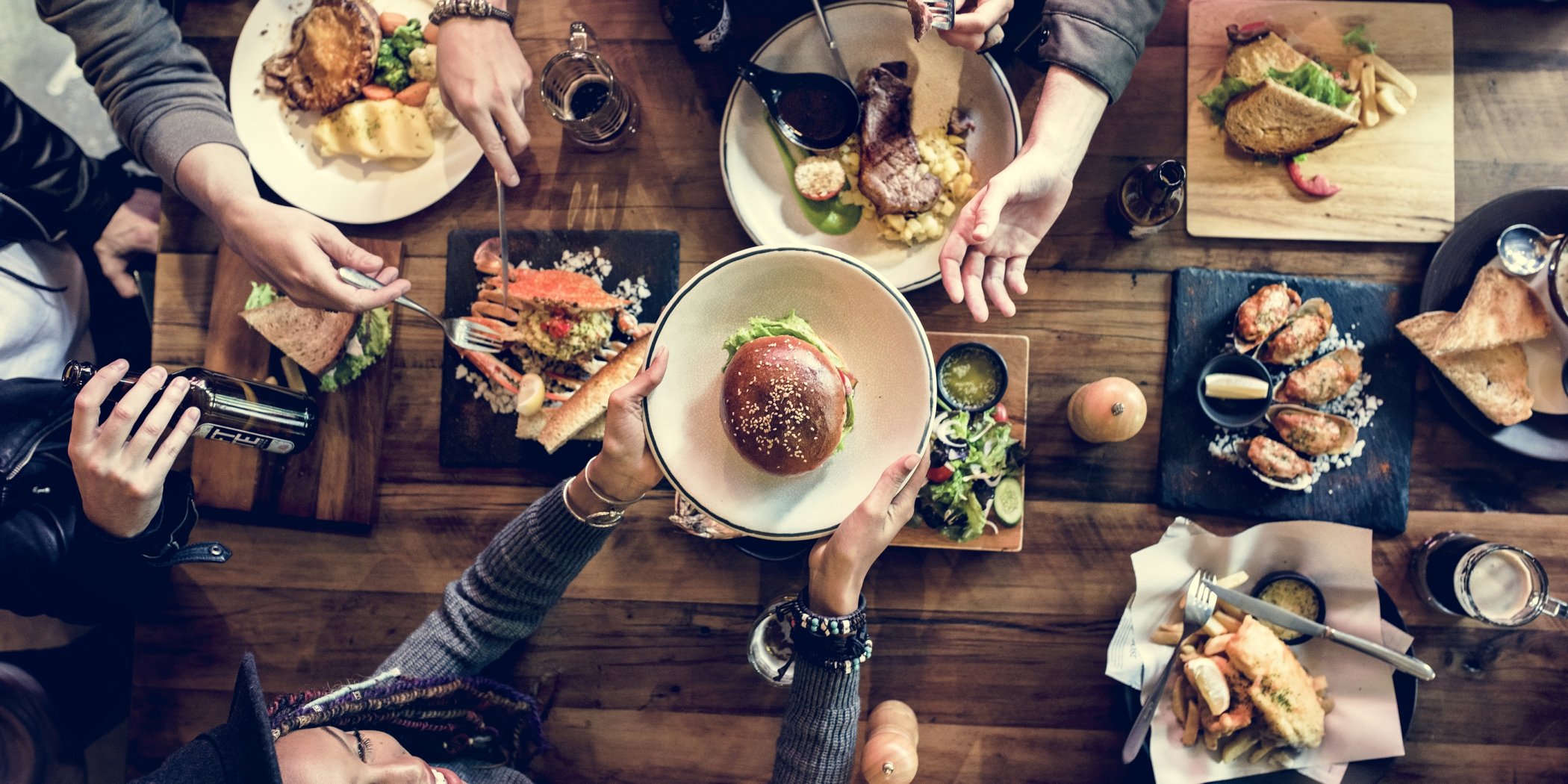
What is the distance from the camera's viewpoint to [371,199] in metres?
2.10

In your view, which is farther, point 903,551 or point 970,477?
point 903,551

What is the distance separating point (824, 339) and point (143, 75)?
187cm

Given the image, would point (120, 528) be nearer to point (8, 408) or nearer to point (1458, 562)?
point (8, 408)

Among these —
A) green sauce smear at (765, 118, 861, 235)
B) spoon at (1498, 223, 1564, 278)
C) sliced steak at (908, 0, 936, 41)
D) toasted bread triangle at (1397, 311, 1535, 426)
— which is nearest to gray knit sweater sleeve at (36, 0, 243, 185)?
green sauce smear at (765, 118, 861, 235)

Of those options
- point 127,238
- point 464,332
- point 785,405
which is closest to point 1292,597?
point 785,405

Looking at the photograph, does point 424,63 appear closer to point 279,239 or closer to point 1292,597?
point 279,239

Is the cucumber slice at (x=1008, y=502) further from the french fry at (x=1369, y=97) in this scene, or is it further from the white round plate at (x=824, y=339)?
the french fry at (x=1369, y=97)

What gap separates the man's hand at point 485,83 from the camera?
6.24 feet

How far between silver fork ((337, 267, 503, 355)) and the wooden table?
0.15 m

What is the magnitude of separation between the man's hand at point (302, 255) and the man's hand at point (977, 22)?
4.89 ft

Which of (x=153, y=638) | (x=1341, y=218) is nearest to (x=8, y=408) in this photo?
(x=153, y=638)

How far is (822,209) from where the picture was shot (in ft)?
6.66

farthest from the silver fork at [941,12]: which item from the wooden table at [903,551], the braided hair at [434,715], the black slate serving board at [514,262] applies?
the braided hair at [434,715]

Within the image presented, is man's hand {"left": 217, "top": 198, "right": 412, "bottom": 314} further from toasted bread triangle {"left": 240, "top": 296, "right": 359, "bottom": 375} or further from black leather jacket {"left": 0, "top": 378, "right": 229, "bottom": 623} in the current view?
black leather jacket {"left": 0, "top": 378, "right": 229, "bottom": 623}
